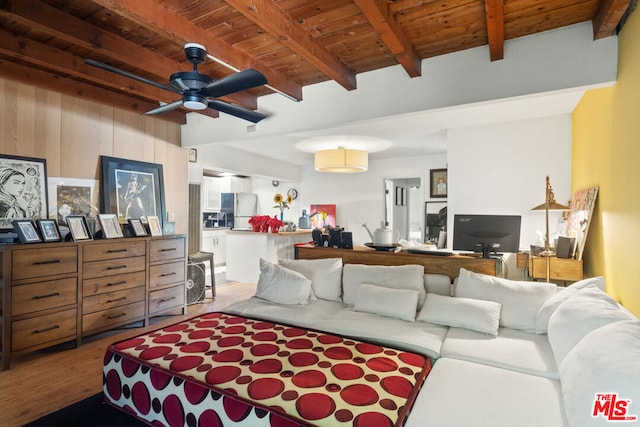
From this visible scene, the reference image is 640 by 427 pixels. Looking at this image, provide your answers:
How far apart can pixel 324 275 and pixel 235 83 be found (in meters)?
1.93

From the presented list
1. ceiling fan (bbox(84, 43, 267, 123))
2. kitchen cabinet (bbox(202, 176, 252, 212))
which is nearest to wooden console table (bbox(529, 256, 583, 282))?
ceiling fan (bbox(84, 43, 267, 123))

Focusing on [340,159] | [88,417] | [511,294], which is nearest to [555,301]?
[511,294]

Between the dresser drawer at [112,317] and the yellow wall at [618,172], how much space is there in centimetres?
431

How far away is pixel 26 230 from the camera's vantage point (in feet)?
9.28

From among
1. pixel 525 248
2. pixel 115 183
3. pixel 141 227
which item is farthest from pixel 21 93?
pixel 525 248

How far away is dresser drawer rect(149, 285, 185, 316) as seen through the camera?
148 inches

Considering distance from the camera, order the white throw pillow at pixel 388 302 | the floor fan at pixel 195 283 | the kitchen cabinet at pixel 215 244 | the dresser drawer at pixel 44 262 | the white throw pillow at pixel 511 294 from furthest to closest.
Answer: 1. the kitchen cabinet at pixel 215 244
2. the floor fan at pixel 195 283
3. the dresser drawer at pixel 44 262
4. the white throw pillow at pixel 388 302
5. the white throw pillow at pixel 511 294

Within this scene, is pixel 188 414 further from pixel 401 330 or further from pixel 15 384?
pixel 15 384

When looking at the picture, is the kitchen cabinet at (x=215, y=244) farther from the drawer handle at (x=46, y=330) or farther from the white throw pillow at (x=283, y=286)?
the white throw pillow at (x=283, y=286)

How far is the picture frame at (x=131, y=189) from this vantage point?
3.71 meters

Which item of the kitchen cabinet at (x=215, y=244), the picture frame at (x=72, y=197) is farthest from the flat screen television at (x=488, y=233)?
the kitchen cabinet at (x=215, y=244)

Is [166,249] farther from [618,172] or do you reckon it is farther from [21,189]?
[618,172]

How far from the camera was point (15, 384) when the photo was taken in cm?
242

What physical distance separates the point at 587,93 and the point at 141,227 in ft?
16.2
